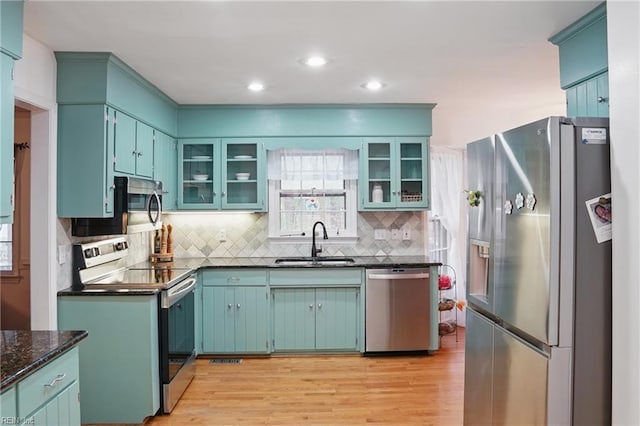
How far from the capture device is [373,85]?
370 centimetres

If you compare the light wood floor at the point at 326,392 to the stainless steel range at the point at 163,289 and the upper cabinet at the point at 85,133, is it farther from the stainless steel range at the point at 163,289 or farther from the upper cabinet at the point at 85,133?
the upper cabinet at the point at 85,133

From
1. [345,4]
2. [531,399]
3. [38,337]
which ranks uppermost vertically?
[345,4]

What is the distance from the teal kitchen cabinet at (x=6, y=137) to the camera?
196 centimetres

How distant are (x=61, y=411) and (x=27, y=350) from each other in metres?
0.29

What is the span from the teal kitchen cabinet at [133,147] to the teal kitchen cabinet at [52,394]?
1594 millimetres

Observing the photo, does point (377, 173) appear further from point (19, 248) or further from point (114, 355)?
point (19, 248)

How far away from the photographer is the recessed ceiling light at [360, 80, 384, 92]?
362cm

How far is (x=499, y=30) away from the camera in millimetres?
2545

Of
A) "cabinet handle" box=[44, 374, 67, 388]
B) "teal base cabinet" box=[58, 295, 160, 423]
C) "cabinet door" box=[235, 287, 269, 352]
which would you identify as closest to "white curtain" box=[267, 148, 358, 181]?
"cabinet door" box=[235, 287, 269, 352]

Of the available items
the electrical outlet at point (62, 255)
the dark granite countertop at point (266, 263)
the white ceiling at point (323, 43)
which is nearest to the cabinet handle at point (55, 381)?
the electrical outlet at point (62, 255)

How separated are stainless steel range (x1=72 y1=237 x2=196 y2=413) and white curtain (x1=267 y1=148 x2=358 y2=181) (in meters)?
1.56

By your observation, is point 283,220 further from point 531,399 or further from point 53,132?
point 531,399

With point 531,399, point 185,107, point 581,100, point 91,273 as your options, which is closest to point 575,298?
point 531,399

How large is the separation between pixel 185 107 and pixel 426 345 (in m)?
3.31
